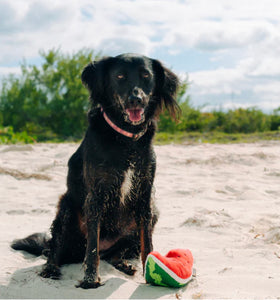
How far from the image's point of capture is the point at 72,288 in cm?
282

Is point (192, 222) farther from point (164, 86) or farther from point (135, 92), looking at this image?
point (135, 92)

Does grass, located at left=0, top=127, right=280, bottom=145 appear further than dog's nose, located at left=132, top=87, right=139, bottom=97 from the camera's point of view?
Yes

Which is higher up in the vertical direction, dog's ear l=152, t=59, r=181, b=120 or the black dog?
dog's ear l=152, t=59, r=181, b=120

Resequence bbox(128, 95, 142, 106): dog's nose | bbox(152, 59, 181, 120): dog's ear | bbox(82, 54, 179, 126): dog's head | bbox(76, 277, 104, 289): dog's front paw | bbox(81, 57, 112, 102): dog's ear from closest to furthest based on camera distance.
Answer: bbox(76, 277, 104, 289): dog's front paw, bbox(128, 95, 142, 106): dog's nose, bbox(82, 54, 179, 126): dog's head, bbox(81, 57, 112, 102): dog's ear, bbox(152, 59, 181, 120): dog's ear

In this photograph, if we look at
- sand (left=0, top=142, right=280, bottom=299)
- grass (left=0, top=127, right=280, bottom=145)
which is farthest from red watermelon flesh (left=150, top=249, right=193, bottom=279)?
grass (left=0, top=127, right=280, bottom=145)

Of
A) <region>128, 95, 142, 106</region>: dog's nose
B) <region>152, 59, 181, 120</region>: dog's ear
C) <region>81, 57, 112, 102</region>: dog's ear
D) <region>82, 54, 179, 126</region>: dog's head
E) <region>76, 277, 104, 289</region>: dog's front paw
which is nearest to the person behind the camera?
<region>76, 277, 104, 289</region>: dog's front paw

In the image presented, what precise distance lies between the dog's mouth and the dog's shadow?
1.22m

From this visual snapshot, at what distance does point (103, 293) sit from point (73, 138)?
1135cm

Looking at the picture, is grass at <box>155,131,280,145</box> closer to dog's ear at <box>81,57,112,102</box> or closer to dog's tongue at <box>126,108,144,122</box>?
dog's ear at <box>81,57,112,102</box>

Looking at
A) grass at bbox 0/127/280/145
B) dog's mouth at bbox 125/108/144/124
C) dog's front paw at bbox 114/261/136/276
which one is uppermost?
dog's mouth at bbox 125/108/144/124

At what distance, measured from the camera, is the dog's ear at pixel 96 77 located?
3312mm

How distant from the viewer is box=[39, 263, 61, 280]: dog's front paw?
3.01 metres

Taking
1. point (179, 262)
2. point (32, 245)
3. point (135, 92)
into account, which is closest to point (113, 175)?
point (135, 92)

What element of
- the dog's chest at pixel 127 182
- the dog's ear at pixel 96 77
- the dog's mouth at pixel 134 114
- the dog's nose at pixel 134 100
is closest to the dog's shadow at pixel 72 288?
the dog's chest at pixel 127 182
